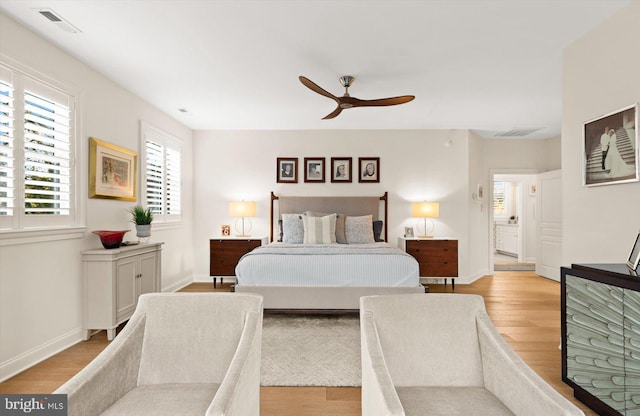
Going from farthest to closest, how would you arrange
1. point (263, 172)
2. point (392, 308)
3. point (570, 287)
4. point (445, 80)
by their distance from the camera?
point (263, 172) → point (445, 80) → point (570, 287) → point (392, 308)

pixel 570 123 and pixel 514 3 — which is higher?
pixel 514 3

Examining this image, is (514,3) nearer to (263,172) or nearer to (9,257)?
(9,257)

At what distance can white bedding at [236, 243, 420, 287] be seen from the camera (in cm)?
386

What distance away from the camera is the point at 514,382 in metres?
1.35

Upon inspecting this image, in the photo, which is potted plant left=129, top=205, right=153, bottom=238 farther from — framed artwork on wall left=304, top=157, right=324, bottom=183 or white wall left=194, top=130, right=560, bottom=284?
framed artwork on wall left=304, top=157, right=324, bottom=183

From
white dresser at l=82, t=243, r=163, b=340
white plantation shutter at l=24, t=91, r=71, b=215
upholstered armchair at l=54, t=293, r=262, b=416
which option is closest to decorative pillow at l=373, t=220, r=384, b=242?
white dresser at l=82, t=243, r=163, b=340

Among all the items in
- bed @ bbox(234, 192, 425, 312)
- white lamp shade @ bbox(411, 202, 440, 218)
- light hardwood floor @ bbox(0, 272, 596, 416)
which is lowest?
light hardwood floor @ bbox(0, 272, 596, 416)

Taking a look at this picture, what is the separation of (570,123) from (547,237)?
4163 millimetres

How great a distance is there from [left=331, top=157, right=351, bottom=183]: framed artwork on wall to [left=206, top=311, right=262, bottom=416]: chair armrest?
452cm

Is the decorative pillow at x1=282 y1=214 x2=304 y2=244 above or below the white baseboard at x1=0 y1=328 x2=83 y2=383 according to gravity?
above

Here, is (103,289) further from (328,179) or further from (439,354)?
(328,179)

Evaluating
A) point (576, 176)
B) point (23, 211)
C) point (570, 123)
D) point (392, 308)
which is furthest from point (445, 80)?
point (23, 211)

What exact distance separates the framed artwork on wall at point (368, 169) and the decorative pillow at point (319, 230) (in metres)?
1.17

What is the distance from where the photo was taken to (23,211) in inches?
106
